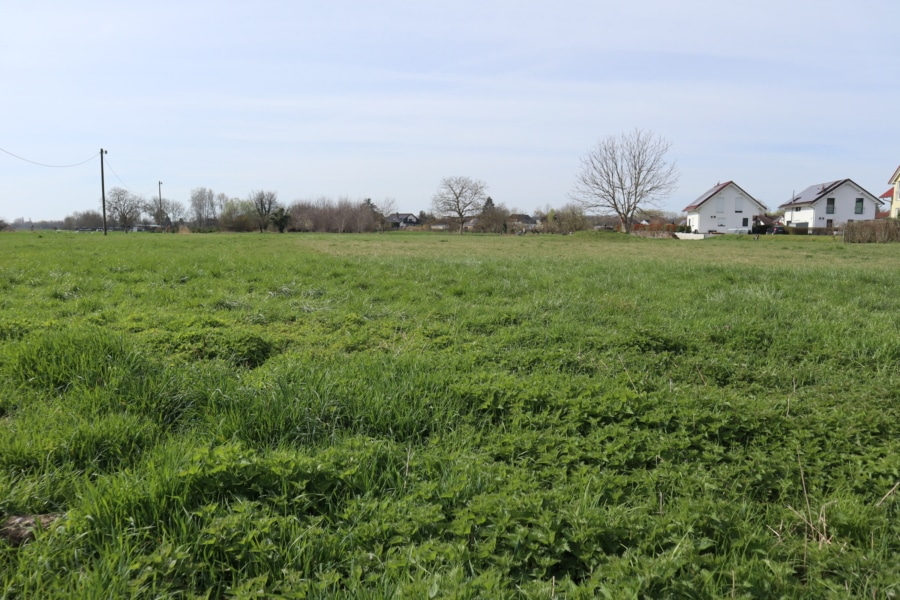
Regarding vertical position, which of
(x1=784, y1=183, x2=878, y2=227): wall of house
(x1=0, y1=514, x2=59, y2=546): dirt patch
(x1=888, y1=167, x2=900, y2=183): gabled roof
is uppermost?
(x1=888, y1=167, x2=900, y2=183): gabled roof

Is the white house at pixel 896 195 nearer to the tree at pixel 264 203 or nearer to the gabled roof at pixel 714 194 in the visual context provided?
the gabled roof at pixel 714 194

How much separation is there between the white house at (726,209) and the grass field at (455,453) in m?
72.1

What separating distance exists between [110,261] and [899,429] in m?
13.0

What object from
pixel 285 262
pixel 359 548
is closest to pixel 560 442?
pixel 359 548

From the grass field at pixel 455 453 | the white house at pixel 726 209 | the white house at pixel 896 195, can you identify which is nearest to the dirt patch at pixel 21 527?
the grass field at pixel 455 453

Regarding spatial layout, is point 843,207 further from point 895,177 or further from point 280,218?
point 280,218

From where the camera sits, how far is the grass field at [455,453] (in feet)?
7.32

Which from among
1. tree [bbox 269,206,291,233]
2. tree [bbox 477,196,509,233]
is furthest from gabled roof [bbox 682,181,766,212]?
tree [bbox 269,206,291,233]

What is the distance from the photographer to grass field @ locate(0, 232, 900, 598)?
223 centimetres

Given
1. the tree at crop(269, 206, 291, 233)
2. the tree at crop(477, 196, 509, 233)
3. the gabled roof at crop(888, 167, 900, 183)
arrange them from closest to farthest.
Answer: the gabled roof at crop(888, 167, 900, 183), the tree at crop(269, 206, 291, 233), the tree at crop(477, 196, 509, 233)

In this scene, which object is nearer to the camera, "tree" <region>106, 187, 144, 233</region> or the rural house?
"tree" <region>106, 187, 144, 233</region>

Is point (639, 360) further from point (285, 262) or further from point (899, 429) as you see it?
point (285, 262)

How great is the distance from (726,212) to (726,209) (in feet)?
1.33

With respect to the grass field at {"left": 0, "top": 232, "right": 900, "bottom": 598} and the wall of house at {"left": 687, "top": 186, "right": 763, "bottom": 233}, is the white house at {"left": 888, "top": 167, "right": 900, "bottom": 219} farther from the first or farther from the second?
the grass field at {"left": 0, "top": 232, "right": 900, "bottom": 598}
